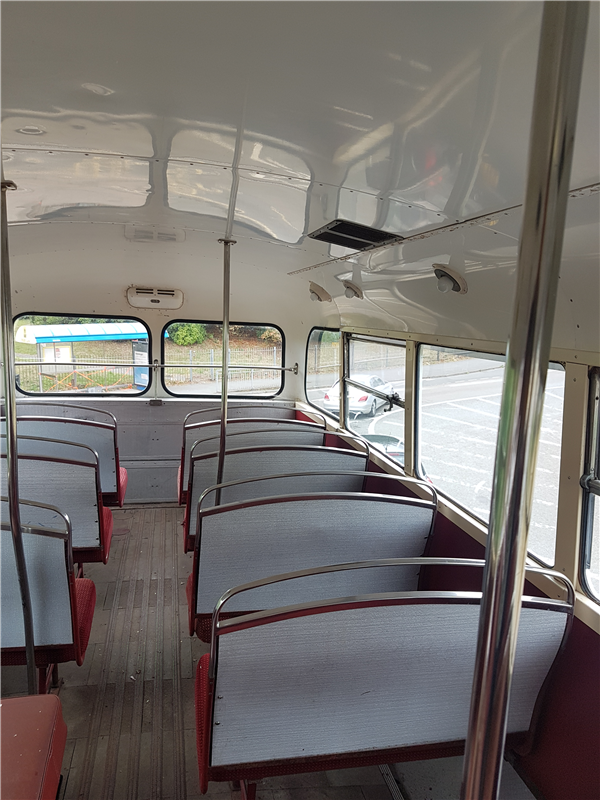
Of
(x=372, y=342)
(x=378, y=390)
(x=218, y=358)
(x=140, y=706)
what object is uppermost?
(x=372, y=342)

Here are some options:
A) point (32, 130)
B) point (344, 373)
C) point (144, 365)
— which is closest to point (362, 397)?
point (344, 373)

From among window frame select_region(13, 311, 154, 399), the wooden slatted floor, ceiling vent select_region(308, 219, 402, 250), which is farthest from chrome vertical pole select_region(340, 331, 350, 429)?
window frame select_region(13, 311, 154, 399)

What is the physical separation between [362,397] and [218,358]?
2.01 m

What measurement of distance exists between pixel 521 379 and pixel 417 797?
85.2 inches

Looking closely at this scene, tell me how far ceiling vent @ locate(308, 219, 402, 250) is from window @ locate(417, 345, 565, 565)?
717 mm

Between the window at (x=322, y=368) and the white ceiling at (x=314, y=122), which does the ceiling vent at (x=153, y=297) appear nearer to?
the window at (x=322, y=368)

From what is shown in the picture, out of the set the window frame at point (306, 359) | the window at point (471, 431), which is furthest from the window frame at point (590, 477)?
the window frame at point (306, 359)

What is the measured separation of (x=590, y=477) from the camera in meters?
1.73

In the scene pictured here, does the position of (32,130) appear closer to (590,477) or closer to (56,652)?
(56,652)

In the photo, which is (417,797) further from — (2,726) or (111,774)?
(2,726)

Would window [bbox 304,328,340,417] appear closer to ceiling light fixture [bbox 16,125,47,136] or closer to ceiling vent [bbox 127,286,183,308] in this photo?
ceiling vent [bbox 127,286,183,308]

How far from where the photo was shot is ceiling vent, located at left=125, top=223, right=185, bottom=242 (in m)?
→ 3.45

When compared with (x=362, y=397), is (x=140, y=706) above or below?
below

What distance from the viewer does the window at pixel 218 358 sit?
5484mm
